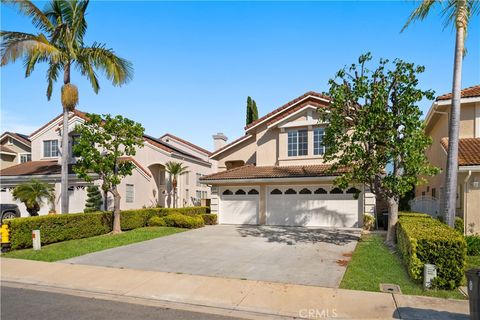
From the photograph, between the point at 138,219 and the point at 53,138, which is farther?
the point at 53,138

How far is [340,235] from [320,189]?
3.61m

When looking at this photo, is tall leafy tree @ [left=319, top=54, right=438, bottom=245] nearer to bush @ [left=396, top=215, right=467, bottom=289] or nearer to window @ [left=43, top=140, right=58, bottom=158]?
bush @ [left=396, top=215, right=467, bottom=289]

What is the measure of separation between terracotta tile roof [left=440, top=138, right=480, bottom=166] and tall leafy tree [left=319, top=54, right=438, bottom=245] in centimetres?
225

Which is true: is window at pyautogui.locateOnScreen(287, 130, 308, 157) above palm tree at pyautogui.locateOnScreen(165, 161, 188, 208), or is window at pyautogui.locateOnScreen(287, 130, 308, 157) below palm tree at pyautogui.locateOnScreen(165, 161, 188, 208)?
above

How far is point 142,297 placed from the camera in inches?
289

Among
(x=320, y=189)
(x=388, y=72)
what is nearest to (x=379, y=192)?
(x=388, y=72)

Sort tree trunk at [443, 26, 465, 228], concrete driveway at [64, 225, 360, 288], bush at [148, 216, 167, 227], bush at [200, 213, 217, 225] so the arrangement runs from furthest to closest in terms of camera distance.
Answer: bush at [200, 213, 217, 225]
bush at [148, 216, 167, 227]
tree trunk at [443, 26, 465, 228]
concrete driveway at [64, 225, 360, 288]

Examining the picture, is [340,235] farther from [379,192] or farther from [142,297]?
[142,297]

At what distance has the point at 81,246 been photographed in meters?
13.0

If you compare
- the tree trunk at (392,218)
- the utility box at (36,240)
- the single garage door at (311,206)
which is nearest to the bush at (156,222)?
the single garage door at (311,206)
